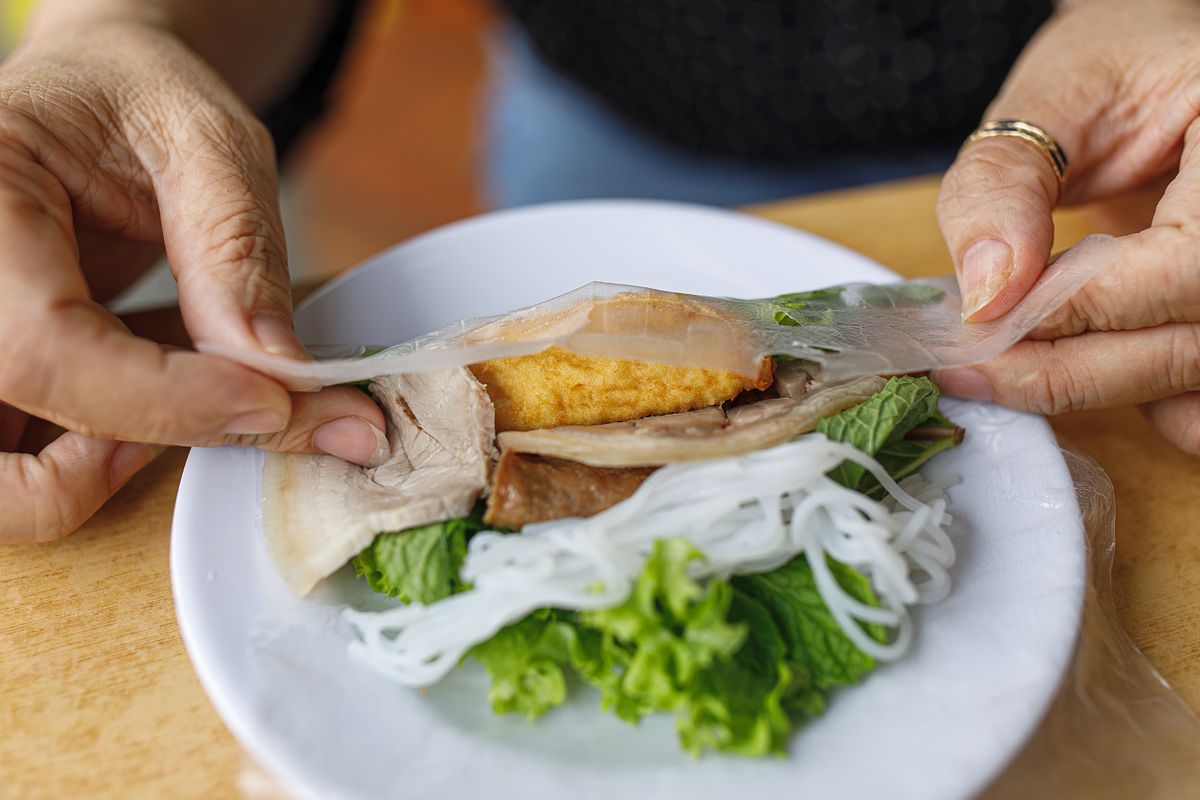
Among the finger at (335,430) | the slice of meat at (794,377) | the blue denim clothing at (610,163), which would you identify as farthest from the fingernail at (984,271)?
the blue denim clothing at (610,163)

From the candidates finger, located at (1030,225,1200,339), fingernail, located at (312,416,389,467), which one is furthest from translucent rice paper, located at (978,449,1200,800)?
fingernail, located at (312,416,389,467)

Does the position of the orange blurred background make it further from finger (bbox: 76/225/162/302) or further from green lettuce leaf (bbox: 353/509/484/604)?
green lettuce leaf (bbox: 353/509/484/604)

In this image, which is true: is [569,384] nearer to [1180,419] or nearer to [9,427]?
[9,427]

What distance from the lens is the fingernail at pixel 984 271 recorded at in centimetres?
173

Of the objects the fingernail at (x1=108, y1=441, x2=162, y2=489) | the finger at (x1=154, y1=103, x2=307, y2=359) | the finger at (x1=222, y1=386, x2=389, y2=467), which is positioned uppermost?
the finger at (x1=154, y1=103, x2=307, y2=359)

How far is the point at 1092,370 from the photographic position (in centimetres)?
176

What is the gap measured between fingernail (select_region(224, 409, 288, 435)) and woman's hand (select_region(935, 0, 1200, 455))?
129 cm

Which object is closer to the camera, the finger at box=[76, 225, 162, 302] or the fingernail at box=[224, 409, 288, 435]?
the fingernail at box=[224, 409, 288, 435]

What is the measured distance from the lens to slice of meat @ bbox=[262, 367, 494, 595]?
149 centimetres

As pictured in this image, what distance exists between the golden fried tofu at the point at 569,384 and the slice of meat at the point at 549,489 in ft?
0.49

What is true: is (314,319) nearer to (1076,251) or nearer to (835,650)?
(835,650)

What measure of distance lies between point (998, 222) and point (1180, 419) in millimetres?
590

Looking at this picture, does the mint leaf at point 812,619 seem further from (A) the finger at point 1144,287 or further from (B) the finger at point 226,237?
(B) the finger at point 226,237

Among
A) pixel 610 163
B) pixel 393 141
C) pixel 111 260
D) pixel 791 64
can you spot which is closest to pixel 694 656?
pixel 111 260
